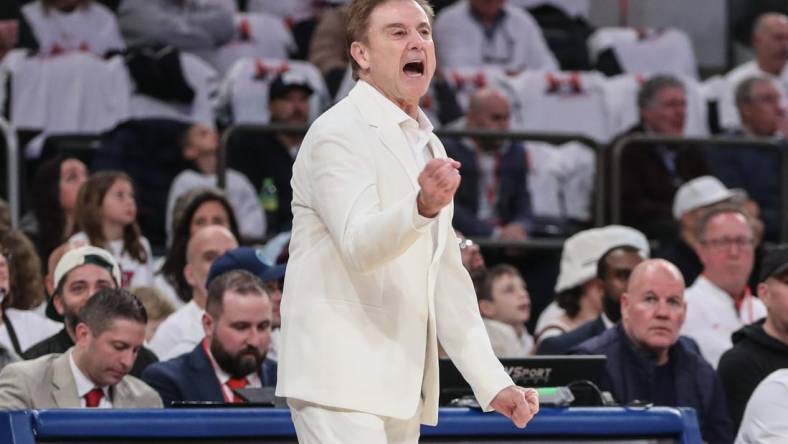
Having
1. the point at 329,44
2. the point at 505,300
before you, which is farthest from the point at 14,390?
the point at 329,44

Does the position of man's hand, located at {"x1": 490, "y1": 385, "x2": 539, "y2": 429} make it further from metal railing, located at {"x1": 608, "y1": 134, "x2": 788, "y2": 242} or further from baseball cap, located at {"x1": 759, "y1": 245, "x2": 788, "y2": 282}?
metal railing, located at {"x1": 608, "y1": 134, "x2": 788, "y2": 242}

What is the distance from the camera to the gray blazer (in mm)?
5570

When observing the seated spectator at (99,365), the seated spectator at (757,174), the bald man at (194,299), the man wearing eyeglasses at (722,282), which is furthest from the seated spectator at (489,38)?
the seated spectator at (99,365)

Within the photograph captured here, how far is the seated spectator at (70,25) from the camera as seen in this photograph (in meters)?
10.5

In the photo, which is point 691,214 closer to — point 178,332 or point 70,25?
point 178,332

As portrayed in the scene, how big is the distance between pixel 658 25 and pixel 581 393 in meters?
8.37

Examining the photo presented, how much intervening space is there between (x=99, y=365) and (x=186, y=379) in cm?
44

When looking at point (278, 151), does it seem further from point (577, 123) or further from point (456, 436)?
point (456, 436)

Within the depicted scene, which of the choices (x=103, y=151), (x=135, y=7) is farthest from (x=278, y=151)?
(x=135, y=7)

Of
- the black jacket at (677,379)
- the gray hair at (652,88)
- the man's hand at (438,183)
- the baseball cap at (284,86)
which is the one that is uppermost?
the baseball cap at (284,86)

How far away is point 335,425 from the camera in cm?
377

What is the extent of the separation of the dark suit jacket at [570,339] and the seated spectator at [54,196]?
8.89 ft

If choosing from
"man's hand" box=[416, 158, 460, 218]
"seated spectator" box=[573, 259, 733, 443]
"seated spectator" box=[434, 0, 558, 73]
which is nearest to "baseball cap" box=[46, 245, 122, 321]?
"seated spectator" box=[573, 259, 733, 443]

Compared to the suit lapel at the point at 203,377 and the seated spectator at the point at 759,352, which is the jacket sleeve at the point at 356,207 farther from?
the seated spectator at the point at 759,352
